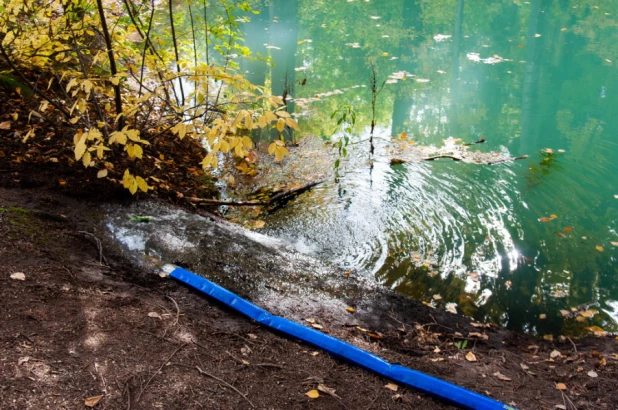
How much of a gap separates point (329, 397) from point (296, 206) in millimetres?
3478

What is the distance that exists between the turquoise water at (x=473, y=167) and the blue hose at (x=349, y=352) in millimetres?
1764

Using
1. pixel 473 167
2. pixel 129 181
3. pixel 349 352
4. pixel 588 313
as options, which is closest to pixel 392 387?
pixel 349 352

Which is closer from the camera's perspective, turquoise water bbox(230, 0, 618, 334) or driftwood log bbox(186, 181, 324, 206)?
turquoise water bbox(230, 0, 618, 334)

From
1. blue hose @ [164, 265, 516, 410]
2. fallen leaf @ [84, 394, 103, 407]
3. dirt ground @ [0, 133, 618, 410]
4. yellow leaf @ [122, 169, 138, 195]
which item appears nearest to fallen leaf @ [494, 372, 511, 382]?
dirt ground @ [0, 133, 618, 410]

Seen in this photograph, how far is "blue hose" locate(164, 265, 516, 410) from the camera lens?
267 centimetres

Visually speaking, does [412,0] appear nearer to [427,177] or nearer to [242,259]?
[427,177]

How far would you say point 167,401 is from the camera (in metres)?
2.30

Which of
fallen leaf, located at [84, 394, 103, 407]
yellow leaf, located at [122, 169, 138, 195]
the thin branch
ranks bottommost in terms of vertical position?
fallen leaf, located at [84, 394, 103, 407]

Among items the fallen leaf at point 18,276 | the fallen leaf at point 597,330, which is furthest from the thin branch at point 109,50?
the fallen leaf at point 597,330

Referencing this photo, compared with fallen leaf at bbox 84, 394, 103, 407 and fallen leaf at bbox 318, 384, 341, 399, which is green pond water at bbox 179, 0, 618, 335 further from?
fallen leaf at bbox 84, 394, 103, 407

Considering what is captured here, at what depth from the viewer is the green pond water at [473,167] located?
4.80 metres

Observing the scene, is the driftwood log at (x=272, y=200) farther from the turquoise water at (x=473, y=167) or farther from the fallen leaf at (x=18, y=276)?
the fallen leaf at (x=18, y=276)

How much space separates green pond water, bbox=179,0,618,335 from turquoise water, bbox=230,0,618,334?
0.08 ft

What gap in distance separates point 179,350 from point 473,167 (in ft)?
19.4
